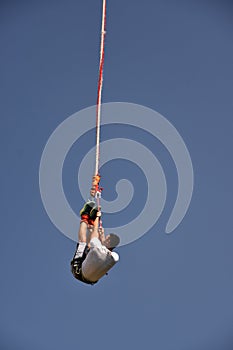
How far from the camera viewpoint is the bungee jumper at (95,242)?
8.05m

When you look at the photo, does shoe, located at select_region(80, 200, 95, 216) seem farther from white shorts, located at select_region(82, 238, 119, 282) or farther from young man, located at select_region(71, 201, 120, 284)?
white shorts, located at select_region(82, 238, 119, 282)

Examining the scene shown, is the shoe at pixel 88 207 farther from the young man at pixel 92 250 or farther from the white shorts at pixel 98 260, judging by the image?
the white shorts at pixel 98 260

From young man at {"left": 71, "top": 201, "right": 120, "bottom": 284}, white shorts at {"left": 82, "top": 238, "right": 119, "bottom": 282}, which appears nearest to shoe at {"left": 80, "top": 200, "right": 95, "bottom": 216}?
young man at {"left": 71, "top": 201, "right": 120, "bottom": 284}

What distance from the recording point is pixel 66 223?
9.72 metres

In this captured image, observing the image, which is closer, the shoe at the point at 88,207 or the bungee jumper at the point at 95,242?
the bungee jumper at the point at 95,242

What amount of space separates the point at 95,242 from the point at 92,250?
4.5 inches

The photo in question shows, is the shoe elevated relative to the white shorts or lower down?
elevated

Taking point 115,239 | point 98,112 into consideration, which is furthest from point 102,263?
point 98,112

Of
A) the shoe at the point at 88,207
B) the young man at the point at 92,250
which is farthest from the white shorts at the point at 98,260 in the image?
the shoe at the point at 88,207

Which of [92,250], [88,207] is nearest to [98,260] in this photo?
[92,250]

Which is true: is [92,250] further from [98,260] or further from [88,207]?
[88,207]

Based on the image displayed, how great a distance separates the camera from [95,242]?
26.5 ft

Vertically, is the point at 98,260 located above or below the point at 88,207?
below

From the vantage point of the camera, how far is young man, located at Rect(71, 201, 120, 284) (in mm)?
8039
